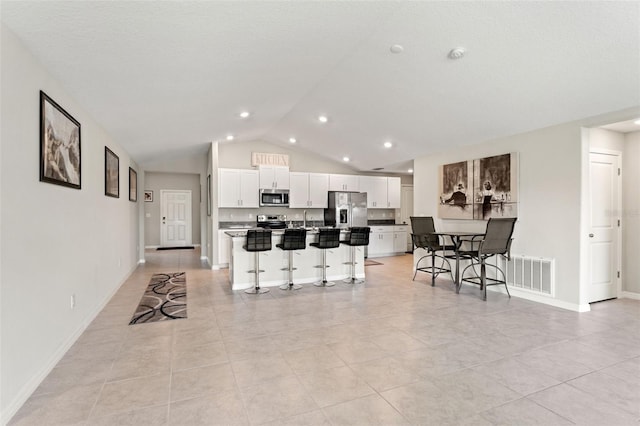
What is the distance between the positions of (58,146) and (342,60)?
2.99m

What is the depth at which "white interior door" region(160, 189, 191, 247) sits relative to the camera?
1049 cm

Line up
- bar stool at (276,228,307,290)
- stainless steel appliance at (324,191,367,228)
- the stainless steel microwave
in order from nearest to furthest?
bar stool at (276,228,307,290)
the stainless steel microwave
stainless steel appliance at (324,191,367,228)

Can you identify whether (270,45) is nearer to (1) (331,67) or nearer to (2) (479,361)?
(1) (331,67)

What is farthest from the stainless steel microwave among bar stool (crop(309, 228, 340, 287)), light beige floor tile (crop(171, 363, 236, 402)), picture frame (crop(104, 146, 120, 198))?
light beige floor tile (crop(171, 363, 236, 402))

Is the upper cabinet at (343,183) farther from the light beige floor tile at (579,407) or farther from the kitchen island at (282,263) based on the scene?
the light beige floor tile at (579,407)

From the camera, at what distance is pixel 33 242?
2281 millimetres

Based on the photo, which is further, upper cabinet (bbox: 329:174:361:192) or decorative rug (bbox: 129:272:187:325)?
upper cabinet (bbox: 329:174:361:192)

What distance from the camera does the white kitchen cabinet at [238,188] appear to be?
24.3ft

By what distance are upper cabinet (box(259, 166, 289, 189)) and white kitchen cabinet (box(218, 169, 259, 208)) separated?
15cm

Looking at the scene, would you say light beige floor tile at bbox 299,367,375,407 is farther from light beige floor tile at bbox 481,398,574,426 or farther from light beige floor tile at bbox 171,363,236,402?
light beige floor tile at bbox 481,398,574,426

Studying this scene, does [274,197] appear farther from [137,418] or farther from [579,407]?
[579,407]

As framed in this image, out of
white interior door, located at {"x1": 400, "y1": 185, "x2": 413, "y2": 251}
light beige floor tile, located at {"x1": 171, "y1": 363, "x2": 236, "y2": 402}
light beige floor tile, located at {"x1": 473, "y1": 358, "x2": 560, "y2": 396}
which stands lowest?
light beige floor tile, located at {"x1": 473, "y1": 358, "x2": 560, "y2": 396}

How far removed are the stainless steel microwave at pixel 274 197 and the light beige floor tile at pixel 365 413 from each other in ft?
19.7

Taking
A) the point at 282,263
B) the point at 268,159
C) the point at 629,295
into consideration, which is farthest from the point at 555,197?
the point at 268,159
